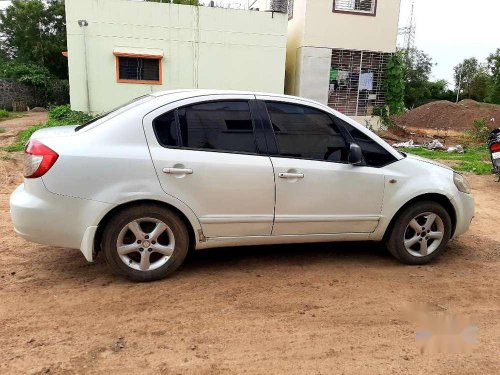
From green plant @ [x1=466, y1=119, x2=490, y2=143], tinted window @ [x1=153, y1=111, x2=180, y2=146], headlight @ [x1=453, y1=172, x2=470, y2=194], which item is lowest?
green plant @ [x1=466, y1=119, x2=490, y2=143]

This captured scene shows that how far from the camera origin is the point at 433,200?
4449mm

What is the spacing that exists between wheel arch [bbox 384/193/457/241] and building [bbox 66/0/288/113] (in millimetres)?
13846

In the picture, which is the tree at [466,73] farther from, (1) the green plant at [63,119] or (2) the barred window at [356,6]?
(1) the green plant at [63,119]

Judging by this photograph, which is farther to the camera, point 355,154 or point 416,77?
point 416,77

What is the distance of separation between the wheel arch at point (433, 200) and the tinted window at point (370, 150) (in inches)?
18.7

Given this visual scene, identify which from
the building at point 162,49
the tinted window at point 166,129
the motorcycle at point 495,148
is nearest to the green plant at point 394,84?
the building at point 162,49

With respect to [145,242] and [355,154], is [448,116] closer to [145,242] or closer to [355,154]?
[355,154]

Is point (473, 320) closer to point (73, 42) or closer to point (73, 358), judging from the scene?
point (73, 358)

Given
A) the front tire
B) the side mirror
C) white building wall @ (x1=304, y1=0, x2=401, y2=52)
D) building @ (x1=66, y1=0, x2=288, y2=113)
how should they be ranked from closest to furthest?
the side mirror
the front tire
building @ (x1=66, y1=0, x2=288, y2=113)
white building wall @ (x1=304, y1=0, x2=401, y2=52)

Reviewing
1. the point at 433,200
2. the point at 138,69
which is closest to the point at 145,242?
the point at 433,200

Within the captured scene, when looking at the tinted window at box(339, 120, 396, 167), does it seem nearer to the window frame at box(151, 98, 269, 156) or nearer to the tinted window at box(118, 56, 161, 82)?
the window frame at box(151, 98, 269, 156)

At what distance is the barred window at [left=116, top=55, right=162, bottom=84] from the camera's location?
1644 cm

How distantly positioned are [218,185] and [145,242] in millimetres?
787

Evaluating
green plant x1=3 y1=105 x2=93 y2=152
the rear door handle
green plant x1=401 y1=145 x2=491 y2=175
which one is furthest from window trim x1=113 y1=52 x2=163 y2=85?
the rear door handle
